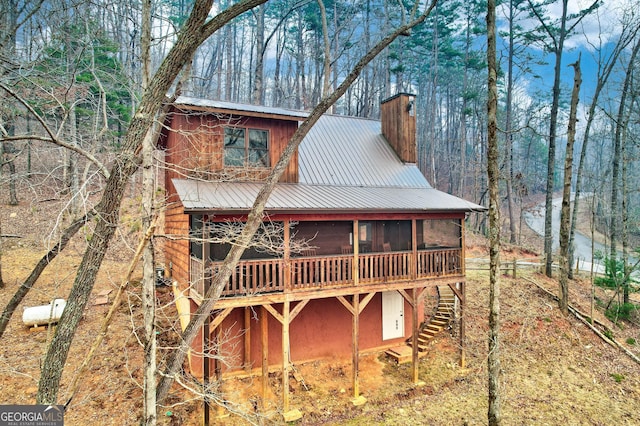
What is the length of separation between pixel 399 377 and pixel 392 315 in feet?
7.64

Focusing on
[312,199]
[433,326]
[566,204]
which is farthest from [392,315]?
[566,204]

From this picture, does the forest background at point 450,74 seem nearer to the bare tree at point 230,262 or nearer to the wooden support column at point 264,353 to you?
the bare tree at point 230,262

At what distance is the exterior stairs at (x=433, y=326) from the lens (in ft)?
40.7

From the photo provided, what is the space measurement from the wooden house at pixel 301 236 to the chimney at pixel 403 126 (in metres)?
0.25

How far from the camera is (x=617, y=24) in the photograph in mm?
15773

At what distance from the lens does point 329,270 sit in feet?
33.4

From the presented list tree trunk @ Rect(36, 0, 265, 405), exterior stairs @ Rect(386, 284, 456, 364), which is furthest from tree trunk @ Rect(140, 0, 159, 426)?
exterior stairs @ Rect(386, 284, 456, 364)

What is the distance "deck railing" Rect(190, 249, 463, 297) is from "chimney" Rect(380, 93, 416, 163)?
5041 millimetres

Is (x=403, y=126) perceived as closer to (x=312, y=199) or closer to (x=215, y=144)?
(x=312, y=199)

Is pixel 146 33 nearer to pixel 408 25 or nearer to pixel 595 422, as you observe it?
pixel 408 25

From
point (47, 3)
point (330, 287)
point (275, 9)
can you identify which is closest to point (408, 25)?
point (330, 287)

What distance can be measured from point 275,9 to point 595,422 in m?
30.2

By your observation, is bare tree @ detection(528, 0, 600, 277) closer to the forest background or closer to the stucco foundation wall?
the forest background

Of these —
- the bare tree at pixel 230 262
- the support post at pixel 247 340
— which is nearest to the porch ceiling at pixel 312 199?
the bare tree at pixel 230 262
